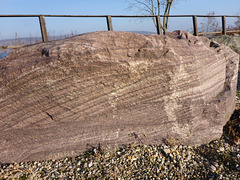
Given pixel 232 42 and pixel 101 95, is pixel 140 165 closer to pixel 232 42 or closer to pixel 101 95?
pixel 101 95

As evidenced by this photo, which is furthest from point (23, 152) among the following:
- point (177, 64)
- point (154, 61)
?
point (177, 64)

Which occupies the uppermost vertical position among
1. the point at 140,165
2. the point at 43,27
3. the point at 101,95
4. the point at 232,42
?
the point at 43,27

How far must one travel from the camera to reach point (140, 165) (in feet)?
8.34

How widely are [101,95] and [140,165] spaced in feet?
3.69

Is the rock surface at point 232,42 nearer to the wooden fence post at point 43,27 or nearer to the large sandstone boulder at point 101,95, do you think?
the large sandstone boulder at point 101,95

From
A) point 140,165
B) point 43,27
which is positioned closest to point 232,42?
point 43,27

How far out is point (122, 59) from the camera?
7.48ft

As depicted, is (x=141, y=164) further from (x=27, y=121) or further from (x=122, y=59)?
(x=27, y=121)

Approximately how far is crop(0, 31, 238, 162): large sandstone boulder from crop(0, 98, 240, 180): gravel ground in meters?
0.14

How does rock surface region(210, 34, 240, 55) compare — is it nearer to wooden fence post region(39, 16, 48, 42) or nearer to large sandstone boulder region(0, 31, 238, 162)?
large sandstone boulder region(0, 31, 238, 162)

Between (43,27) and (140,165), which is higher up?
(43,27)

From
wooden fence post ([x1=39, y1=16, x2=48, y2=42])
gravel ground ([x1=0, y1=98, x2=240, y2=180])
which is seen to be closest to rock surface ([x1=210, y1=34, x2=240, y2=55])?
gravel ground ([x1=0, y1=98, x2=240, y2=180])

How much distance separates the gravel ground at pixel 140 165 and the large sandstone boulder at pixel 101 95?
139 mm

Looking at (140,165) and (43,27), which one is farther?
(43,27)
